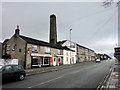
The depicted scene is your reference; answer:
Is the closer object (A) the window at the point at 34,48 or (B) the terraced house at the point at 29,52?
(B) the terraced house at the point at 29,52

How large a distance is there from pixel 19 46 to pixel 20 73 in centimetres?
1732

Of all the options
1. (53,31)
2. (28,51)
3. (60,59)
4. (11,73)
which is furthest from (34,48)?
(53,31)

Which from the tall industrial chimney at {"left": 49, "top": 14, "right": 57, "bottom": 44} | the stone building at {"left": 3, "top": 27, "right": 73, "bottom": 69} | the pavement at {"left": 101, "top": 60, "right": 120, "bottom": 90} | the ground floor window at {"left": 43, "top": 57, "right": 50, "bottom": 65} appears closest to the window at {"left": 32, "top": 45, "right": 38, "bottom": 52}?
the stone building at {"left": 3, "top": 27, "right": 73, "bottom": 69}

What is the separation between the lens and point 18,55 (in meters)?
29.5

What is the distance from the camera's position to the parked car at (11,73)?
38.3ft

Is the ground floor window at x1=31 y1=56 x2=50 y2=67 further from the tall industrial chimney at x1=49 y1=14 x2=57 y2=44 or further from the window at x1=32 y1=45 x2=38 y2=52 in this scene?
the tall industrial chimney at x1=49 y1=14 x2=57 y2=44

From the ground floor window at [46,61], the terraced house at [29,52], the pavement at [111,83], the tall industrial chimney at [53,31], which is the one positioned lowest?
the pavement at [111,83]

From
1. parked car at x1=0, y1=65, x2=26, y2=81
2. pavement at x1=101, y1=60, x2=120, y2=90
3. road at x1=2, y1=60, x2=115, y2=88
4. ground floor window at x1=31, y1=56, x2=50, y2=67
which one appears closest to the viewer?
pavement at x1=101, y1=60, x2=120, y2=90

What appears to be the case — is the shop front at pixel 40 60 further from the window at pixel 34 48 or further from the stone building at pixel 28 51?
the window at pixel 34 48

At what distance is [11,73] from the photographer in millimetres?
12352

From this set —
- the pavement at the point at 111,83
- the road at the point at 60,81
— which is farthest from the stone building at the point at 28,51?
the pavement at the point at 111,83

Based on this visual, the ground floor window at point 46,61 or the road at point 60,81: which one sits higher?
the ground floor window at point 46,61

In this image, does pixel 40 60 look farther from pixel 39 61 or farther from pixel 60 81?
pixel 60 81

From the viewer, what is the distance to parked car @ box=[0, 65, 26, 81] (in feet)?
38.3
